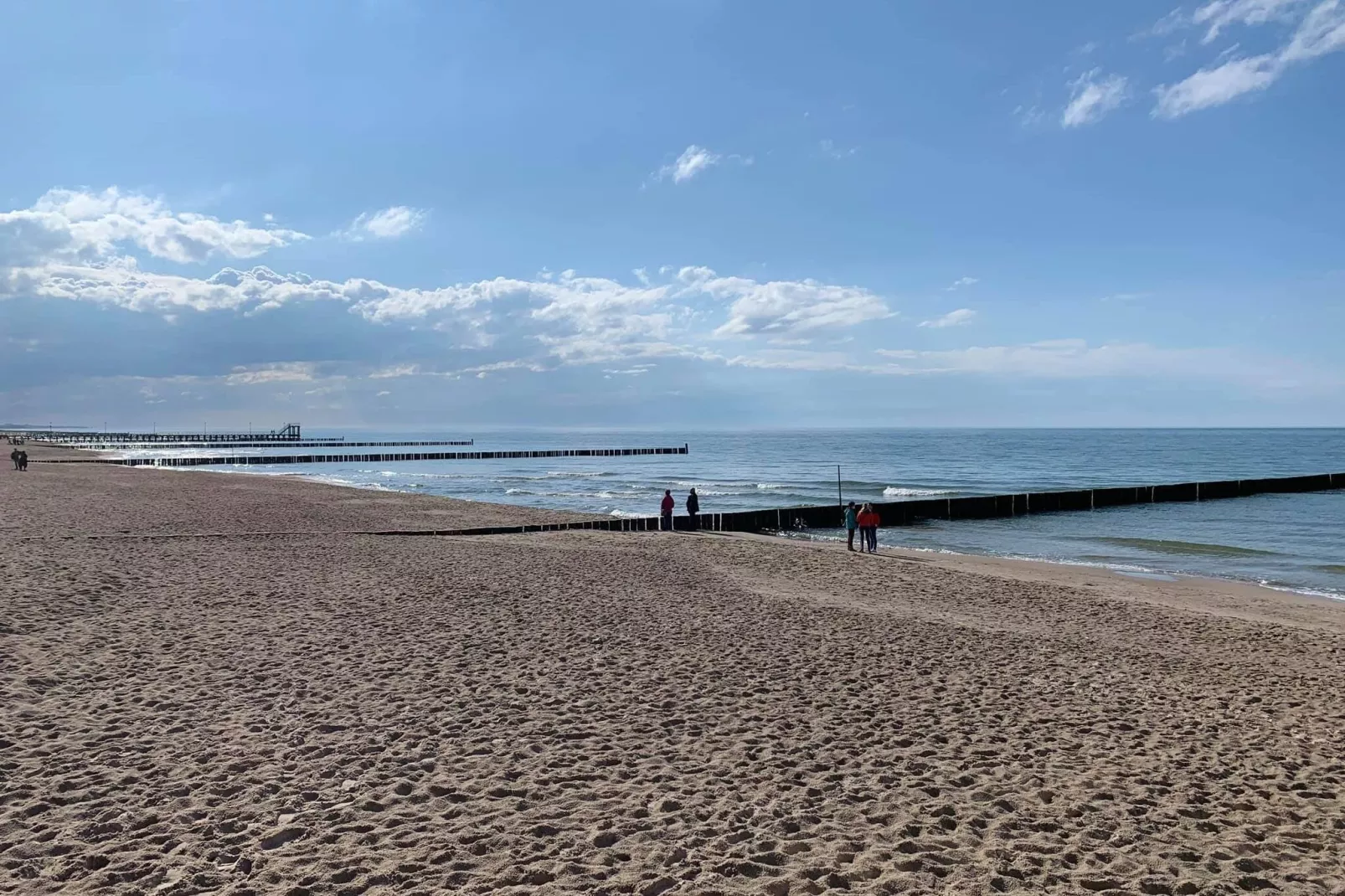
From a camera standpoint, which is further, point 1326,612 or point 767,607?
point 1326,612

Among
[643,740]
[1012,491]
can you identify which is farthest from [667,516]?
[1012,491]

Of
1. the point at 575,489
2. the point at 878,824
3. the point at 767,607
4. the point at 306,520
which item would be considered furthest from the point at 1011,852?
the point at 575,489

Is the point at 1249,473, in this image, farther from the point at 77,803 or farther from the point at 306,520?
the point at 77,803

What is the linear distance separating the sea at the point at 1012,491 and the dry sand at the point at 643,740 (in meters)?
11.0

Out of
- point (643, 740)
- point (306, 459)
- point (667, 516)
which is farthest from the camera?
point (306, 459)

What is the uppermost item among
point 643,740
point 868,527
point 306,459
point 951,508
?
point 306,459

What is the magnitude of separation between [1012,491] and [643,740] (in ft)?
148

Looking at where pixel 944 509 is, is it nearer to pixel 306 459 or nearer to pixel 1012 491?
pixel 1012 491

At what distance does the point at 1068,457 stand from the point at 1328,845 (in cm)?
9380

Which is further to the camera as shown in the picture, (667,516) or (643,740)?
(667,516)

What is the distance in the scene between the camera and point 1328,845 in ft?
17.1

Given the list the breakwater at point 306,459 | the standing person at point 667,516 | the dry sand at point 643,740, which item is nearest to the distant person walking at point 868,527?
the standing person at point 667,516

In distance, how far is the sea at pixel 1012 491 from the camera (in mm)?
23812

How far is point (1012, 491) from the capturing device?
156 feet
